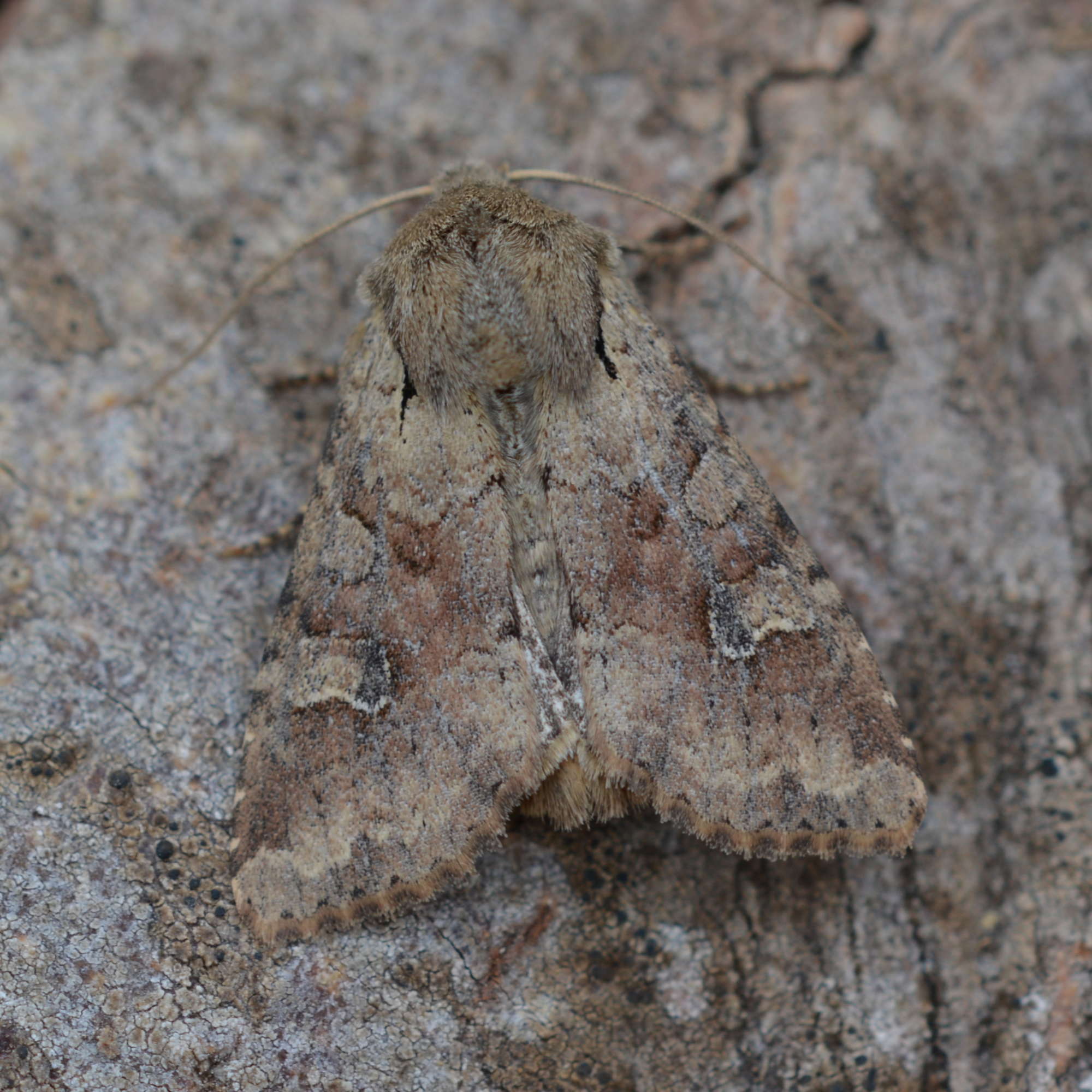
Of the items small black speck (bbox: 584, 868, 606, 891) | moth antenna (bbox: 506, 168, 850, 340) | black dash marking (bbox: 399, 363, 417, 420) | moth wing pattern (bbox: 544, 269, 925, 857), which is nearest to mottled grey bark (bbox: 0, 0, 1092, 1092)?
small black speck (bbox: 584, 868, 606, 891)

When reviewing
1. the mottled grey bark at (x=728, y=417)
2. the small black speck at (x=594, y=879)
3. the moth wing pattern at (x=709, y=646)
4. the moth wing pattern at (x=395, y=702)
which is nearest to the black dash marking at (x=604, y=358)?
the moth wing pattern at (x=709, y=646)

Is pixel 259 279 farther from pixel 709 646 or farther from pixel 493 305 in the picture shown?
pixel 709 646

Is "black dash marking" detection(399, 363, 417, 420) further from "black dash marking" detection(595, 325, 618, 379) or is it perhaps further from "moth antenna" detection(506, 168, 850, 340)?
"moth antenna" detection(506, 168, 850, 340)

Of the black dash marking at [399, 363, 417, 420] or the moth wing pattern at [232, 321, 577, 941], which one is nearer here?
the moth wing pattern at [232, 321, 577, 941]

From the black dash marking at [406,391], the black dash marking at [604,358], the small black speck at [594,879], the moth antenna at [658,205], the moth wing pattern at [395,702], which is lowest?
the small black speck at [594,879]

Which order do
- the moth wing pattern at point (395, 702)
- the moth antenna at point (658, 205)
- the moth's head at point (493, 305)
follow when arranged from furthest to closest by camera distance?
1. the moth antenna at point (658, 205)
2. the moth's head at point (493, 305)
3. the moth wing pattern at point (395, 702)

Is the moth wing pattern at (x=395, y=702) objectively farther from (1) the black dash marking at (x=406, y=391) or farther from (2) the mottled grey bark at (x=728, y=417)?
(2) the mottled grey bark at (x=728, y=417)

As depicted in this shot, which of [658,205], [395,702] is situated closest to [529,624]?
[395,702]
